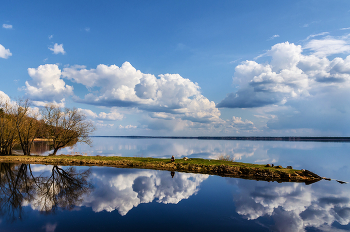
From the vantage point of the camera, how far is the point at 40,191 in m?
23.3

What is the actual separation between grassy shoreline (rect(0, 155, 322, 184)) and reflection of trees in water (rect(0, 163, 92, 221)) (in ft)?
37.6

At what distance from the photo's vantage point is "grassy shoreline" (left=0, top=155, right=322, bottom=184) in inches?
1314

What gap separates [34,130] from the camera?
169 ft

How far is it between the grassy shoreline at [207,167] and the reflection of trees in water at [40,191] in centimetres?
1147

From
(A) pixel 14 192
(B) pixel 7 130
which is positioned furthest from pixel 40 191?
(B) pixel 7 130

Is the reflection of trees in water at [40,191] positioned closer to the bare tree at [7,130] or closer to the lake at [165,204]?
the lake at [165,204]

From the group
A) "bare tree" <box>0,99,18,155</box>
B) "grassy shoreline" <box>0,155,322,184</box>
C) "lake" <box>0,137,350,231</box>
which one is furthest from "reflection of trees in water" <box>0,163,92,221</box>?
"bare tree" <box>0,99,18,155</box>

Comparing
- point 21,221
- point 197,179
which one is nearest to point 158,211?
point 21,221

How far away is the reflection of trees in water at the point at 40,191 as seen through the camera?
18378mm

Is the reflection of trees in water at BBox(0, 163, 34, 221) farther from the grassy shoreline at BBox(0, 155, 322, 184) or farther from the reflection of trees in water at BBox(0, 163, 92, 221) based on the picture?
the grassy shoreline at BBox(0, 155, 322, 184)

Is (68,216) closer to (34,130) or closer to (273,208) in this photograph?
(273,208)

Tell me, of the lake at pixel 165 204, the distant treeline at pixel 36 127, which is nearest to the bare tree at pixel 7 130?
the distant treeline at pixel 36 127

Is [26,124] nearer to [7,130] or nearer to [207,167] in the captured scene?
[7,130]

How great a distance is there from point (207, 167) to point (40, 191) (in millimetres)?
27844
